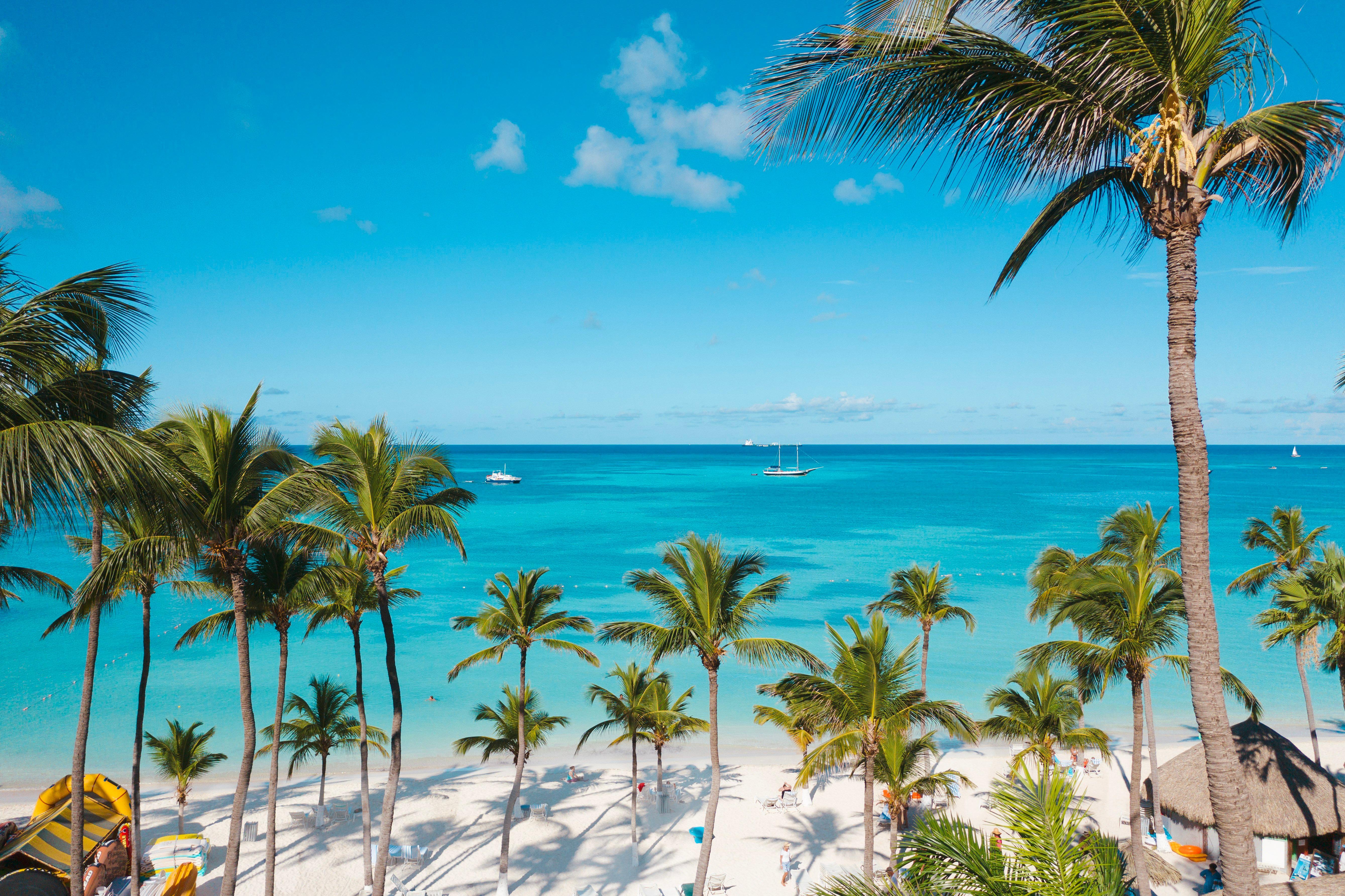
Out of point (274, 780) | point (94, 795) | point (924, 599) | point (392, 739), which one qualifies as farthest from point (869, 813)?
point (94, 795)

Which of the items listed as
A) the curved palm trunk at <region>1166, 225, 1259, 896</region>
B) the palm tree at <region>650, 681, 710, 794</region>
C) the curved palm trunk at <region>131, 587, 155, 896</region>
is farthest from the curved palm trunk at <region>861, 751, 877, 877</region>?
the curved palm trunk at <region>131, 587, 155, 896</region>

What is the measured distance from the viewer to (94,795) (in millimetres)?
17766

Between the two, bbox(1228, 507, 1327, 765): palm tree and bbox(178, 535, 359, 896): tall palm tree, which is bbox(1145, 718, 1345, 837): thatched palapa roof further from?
bbox(178, 535, 359, 896): tall palm tree

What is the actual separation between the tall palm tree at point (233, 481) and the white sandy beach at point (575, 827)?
26.8ft

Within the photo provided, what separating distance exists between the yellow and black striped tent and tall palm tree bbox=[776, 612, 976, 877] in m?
14.9

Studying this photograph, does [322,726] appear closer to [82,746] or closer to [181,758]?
[181,758]

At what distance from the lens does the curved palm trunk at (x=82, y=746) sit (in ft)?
38.3

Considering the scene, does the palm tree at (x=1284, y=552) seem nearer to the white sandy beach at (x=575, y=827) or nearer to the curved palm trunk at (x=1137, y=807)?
the white sandy beach at (x=575, y=827)

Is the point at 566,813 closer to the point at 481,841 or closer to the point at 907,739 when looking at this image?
the point at 481,841

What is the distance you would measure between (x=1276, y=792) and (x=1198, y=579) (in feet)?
55.1

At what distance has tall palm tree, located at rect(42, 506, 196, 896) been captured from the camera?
34.9 ft

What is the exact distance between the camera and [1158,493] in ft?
407

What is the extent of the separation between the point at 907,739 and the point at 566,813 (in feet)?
35.6

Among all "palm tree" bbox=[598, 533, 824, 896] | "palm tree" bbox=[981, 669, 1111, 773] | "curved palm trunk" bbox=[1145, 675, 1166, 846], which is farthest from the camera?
"palm tree" bbox=[981, 669, 1111, 773]
